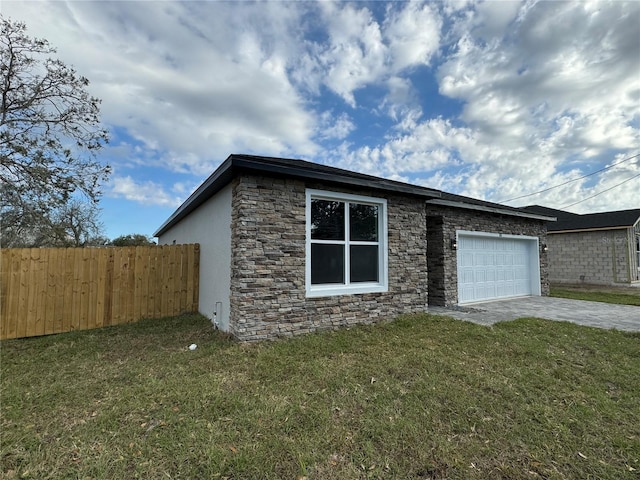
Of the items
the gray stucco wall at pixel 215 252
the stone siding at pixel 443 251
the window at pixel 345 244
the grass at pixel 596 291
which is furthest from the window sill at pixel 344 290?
the grass at pixel 596 291

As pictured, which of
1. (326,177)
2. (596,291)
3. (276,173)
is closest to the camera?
(276,173)

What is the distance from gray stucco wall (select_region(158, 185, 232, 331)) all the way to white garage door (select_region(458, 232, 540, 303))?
709cm

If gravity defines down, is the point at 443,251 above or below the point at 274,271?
above

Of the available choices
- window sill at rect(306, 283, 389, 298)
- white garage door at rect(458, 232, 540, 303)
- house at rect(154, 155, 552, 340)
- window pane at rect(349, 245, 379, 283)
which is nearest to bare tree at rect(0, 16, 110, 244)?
house at rect(154, 155, 552, 340)

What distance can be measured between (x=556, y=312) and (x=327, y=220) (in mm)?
6904

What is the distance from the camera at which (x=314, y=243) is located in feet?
Answer: 19.2

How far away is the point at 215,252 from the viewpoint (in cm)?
658

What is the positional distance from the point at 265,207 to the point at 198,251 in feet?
12.1

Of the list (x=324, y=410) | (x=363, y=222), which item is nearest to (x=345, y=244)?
(x=363, y=222)

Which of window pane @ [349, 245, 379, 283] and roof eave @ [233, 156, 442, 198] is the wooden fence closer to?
roof eave @ [233, 156, 442, 198]

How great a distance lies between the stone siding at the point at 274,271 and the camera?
5.05m

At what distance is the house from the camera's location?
5121mm

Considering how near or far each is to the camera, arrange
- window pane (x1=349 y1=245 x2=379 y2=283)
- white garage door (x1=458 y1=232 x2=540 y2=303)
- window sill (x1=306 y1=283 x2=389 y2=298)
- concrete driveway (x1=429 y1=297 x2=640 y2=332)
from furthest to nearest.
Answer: white garage door (x1=458 y1=232 x2=540 y2=303)
concrete driveway (x1=429 y1=297 x2=640 y2=332)
window pane (x1=349 y1=245 x2=379 y2=283)
window sill (x1=306 y1=283 x2=389 y2=298)

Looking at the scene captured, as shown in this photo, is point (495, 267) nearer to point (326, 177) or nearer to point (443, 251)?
point (443, 251)
